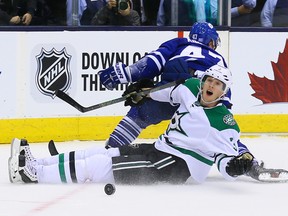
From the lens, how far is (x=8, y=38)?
6.41 meters

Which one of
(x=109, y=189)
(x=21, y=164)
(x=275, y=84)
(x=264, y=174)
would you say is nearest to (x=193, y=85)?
(x=264, y=174)

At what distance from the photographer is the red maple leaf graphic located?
22.8 feet

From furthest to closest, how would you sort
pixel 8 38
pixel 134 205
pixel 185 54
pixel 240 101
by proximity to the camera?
1. pixel 240 101
2. pixel 8 38
3. pixel 185 54
4. pixel 134 205

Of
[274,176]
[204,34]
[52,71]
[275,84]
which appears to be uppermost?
[204,34]

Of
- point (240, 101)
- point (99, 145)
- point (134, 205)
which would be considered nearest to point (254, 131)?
point (240, 101)

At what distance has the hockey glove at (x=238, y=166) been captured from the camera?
14.2 feet

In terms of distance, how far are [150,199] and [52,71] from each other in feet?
8.27

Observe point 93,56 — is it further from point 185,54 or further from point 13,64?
point 185,54

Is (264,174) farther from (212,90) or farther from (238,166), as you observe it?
(212,90)

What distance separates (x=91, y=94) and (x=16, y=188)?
2219 millimetres

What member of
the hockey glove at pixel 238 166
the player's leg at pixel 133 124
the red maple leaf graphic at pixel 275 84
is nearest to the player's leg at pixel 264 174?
the hockey glove at pixel 238 166

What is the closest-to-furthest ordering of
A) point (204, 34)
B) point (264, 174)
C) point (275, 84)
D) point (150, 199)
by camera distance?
point (150, 199) < point (264, 174) < point (204, 34) < point (275, 84)

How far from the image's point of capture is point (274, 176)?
15.9 feet

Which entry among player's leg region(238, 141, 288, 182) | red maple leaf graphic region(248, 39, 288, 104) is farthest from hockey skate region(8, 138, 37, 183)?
red maple leaf graphic region(248, 39, 288, 104)
